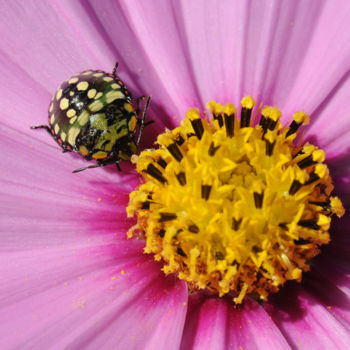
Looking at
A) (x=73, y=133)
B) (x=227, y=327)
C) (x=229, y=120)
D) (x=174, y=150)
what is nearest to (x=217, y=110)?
(x=229, y=120)

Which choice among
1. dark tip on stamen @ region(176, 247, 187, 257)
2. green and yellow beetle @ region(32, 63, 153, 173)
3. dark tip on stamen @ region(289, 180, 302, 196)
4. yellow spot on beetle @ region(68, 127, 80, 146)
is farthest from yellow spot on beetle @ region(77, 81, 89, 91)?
dark tip on stamen @ region(289, 180, 302, 196)

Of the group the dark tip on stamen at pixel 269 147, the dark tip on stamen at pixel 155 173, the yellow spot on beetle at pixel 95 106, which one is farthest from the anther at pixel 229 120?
the yellow spot on beetle at pixel 95 106

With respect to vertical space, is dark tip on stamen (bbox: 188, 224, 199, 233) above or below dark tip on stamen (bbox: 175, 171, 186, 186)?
below

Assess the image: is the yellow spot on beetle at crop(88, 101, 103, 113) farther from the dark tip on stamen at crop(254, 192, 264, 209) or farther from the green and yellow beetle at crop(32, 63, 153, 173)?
the dark tip on stamen at crop(254, 192, 264, 209)

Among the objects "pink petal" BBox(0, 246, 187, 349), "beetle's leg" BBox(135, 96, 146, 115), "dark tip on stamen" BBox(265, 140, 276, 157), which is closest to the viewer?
"pink petal" BBox(0, 246, 187, 349)

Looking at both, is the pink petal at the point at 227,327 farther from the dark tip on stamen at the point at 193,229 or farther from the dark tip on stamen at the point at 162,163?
the dark tip on stamen at the point at 162,163

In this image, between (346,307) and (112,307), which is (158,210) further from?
(346,307)

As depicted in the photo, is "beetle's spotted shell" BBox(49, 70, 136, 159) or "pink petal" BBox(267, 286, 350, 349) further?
"beetle's spotted shell" BBox(49, 70, 136, 159)
